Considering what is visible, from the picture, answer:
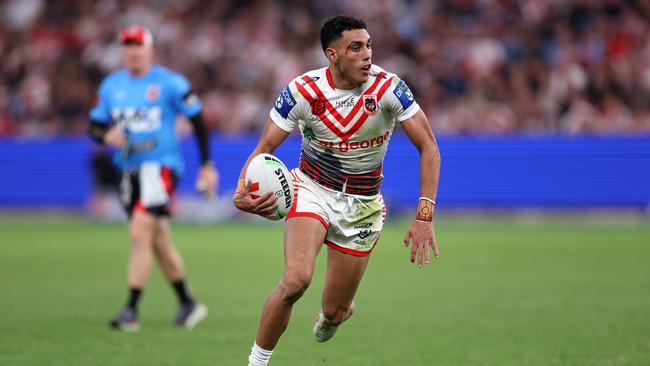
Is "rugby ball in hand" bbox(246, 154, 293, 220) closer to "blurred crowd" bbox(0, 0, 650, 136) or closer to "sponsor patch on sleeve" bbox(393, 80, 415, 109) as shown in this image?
"sponsor patch on sleeve" bbox(393, 80, 415, 109)

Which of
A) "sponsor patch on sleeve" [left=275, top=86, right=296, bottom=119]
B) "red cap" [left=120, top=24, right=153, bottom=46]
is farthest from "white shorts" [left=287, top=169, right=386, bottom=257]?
"red cap" [left=120, top=24, right=153, bottom=46]

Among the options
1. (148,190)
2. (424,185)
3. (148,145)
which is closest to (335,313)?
(424,185)

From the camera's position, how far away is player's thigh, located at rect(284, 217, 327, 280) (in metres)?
6.84

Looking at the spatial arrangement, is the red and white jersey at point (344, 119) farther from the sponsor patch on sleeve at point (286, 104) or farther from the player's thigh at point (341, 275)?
the player's thigh at point (341, 275)

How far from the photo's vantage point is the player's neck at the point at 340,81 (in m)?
7.23

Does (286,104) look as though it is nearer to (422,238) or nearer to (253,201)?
(253,201)

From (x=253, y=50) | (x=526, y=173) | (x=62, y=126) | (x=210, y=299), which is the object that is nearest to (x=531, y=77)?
(x=526, y=173)

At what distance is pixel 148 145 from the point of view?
1040 cm

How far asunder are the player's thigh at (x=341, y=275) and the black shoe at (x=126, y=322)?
111 inches

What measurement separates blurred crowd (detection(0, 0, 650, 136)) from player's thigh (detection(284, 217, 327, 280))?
14979mm

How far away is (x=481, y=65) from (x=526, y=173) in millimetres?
2876

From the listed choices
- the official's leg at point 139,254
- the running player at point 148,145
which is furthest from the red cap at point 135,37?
the official's leg at point 139,254

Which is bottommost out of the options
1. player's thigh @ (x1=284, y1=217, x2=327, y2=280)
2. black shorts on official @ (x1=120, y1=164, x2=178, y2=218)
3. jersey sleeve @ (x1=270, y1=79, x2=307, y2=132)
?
black shorts on official @ (x1=120, y1=164, x2=178, y2=218)

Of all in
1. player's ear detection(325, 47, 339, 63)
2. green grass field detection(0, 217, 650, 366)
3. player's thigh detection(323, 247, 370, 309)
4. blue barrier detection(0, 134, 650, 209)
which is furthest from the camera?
blue barrier detection(0, 134, 650, 209)
